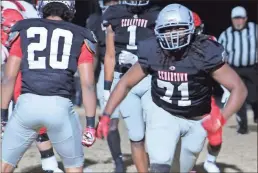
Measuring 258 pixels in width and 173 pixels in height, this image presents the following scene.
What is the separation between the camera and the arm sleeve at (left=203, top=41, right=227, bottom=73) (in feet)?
16.5

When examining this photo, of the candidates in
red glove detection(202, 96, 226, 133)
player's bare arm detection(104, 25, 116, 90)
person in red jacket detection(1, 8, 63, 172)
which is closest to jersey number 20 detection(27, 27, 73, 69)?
red glove detection(202, 96, 226, 133)

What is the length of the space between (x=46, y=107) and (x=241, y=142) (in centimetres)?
435

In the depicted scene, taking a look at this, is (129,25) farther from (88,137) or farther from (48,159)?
(88,137)

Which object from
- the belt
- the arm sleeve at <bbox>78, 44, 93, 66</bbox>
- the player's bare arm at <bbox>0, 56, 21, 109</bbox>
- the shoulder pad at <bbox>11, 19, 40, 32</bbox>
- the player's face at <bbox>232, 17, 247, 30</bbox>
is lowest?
the player's face at <bbox>232, 17, 247, 30</bbox>

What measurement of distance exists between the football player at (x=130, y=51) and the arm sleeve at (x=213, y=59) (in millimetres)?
1300

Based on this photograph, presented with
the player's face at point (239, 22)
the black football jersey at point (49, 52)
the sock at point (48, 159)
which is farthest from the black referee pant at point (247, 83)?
the black football jersey at point (49, 52)

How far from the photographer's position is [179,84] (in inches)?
204

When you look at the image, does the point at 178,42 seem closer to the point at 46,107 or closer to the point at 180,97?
the point at 180,97

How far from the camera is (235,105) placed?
503cm

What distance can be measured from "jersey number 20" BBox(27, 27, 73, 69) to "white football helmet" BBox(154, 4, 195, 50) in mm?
648

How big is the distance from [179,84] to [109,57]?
1504mm

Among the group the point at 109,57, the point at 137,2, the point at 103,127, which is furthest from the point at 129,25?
the point at 103,127

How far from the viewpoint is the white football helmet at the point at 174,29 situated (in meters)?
5.04

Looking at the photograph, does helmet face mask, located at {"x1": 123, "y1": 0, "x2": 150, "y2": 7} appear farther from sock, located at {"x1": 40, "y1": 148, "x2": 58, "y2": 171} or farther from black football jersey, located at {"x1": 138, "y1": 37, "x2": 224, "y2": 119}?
sock, located at {"x1": 40, "y1": 148, "x2": 58, "y2": 171}
